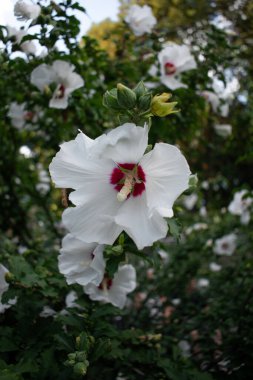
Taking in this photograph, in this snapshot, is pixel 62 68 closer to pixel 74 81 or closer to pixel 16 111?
pixel 74 81

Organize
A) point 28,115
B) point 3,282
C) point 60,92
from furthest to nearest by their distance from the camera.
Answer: point 28,115, point 60,92, point 3,282

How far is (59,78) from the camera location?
6.04 feet

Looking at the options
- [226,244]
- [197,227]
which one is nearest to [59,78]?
[226,244]

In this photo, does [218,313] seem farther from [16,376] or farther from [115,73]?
[115,73]

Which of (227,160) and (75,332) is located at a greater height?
(227,160)

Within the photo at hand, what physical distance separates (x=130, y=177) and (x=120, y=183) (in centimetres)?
6

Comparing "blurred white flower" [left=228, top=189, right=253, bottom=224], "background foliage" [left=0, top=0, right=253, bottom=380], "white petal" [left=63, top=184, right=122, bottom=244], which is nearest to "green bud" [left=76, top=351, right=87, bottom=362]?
"background foliage" [left=0, top=0, right=253, bottom=380]

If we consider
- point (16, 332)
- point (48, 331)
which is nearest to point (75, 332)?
point (48, 331)

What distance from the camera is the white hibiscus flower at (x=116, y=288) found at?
56.3 inches

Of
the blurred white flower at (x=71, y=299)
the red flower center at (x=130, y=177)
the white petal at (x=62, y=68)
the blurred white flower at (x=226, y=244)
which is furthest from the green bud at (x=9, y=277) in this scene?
the blurred white flower at (x=226, y=244)

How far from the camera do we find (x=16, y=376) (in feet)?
3.38

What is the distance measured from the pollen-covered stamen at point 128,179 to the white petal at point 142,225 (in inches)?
1.7

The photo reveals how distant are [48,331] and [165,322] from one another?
124 cm

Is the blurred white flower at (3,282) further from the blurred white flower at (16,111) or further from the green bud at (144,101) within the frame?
the blurred white flower at (16,111)
